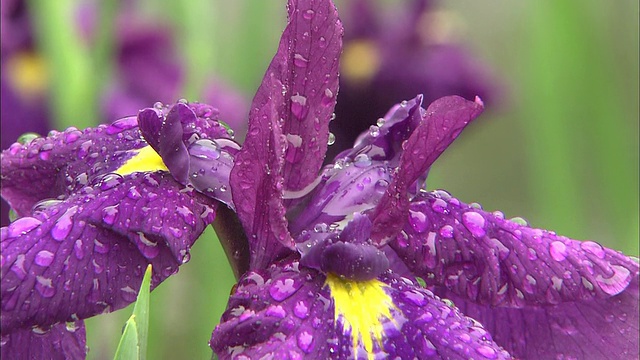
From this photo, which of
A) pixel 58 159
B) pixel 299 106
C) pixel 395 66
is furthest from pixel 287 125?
pixel 395 66

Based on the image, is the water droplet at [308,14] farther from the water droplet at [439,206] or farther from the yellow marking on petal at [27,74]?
the yellow marking on petal at [27,74]

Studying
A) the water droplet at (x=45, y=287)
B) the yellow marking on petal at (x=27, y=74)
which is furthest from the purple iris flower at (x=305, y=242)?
the yellow marking on petal at (x=27, y=74)

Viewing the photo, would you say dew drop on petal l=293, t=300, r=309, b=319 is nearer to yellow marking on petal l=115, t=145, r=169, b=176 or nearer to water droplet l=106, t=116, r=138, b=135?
yellow marking on petal l=115, t=145, r=169, b=176

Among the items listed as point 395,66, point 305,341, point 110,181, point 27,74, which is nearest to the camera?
point 305,341

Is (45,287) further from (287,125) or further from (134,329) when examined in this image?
(287,125)

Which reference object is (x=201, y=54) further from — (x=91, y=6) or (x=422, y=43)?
(x=422, y=43)

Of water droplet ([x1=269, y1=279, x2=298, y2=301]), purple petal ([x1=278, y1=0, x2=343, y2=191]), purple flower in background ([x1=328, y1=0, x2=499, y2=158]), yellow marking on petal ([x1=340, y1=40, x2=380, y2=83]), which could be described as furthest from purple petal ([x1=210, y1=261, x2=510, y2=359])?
yellow marking on petal ([x1=340, y1=40, x2=380, y2=83])
